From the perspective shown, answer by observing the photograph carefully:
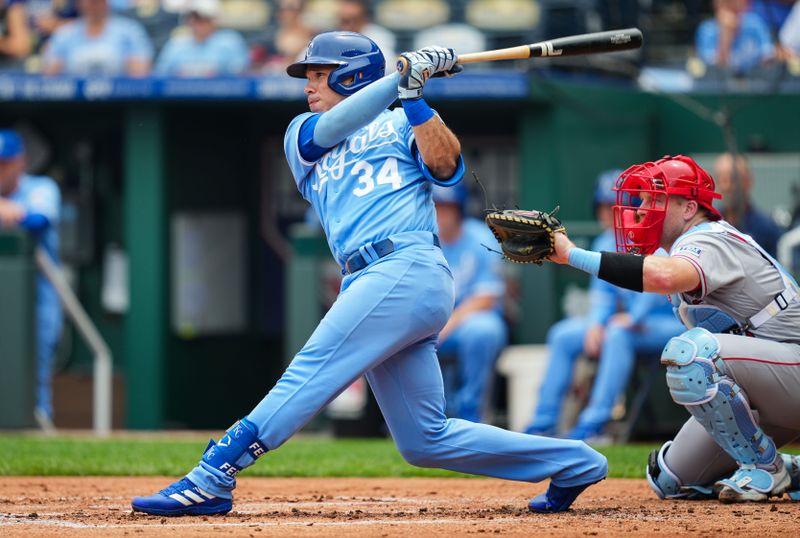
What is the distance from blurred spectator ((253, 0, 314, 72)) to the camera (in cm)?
1014

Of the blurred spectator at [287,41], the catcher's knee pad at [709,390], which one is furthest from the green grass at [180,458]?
the blurred spectator at [287,41]

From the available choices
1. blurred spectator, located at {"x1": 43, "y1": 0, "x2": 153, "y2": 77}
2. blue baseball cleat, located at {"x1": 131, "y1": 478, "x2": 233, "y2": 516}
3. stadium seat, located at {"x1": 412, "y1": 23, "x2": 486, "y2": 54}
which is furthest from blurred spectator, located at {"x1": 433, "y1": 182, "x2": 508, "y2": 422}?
blue baseball cleat, located at {"x1": 131, "y1": 478, "x2": 233, "y2": 516}

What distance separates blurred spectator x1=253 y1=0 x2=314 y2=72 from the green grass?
10.4 feet

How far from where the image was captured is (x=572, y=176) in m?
9.71

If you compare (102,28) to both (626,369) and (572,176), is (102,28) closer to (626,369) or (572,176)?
(572,176)

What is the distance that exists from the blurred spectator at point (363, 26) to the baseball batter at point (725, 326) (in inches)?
190

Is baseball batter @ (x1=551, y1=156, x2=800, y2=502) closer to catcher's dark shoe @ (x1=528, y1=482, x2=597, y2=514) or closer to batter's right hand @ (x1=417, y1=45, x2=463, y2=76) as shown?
catcher's dark shoe @ (x1=528, y1=482, x2=597, y2=514)

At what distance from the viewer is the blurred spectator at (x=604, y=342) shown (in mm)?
7824

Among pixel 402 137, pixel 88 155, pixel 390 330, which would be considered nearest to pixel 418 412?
pixel 390 330

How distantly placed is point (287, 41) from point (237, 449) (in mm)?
6490

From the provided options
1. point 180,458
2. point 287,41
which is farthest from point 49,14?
point 180,458

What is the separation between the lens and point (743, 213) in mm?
7730

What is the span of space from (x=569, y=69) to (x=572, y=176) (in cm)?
76

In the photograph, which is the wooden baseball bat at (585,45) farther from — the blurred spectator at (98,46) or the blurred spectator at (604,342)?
the blurred spectator at (98,46)
